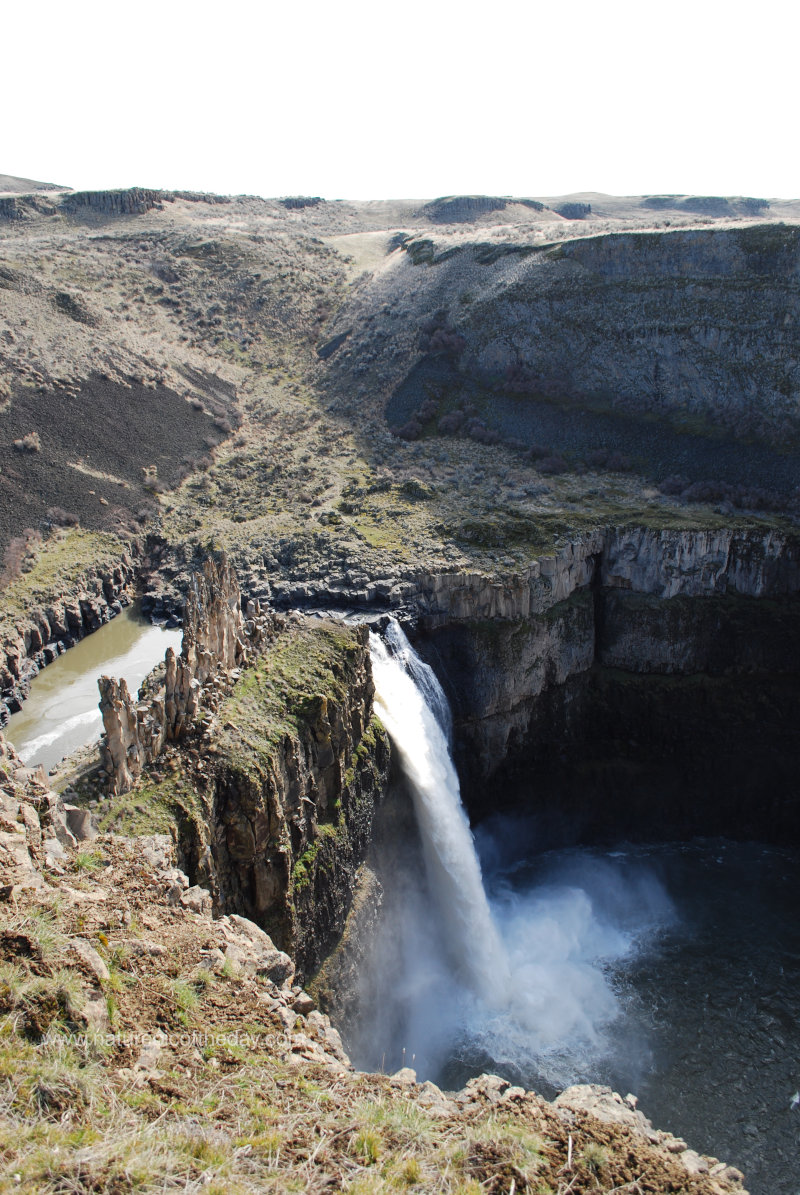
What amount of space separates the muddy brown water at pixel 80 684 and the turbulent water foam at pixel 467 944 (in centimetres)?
1160

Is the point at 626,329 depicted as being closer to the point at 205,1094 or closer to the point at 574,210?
the point at 205,1094

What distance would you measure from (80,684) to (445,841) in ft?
59.8

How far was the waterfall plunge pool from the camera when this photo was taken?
2372cm

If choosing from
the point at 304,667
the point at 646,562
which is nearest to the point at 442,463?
the point at 646,562

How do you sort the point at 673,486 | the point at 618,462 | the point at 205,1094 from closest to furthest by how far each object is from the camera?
1. the point at 205,1094
2. the point at 673,486
3. the point at 618,462

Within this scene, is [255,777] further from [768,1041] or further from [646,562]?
[646,562]

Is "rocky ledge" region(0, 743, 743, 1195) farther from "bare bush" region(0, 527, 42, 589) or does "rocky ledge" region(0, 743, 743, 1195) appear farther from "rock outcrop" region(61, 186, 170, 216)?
"rock outcrop" region(61, 186, 170, 216)

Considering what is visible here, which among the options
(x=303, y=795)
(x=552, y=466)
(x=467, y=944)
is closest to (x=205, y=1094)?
(x=303, y=795)

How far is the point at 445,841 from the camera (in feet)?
91.6

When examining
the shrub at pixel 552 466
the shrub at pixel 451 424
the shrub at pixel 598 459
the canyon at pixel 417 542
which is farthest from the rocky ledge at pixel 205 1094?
the shrub at pixel 451 424

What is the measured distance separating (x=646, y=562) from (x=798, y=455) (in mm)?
13351

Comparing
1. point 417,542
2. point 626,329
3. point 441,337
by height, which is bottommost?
point 417,542

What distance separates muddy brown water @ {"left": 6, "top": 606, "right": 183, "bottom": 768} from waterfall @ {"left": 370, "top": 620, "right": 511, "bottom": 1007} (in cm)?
1088

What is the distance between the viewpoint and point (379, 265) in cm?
Result: 7762
